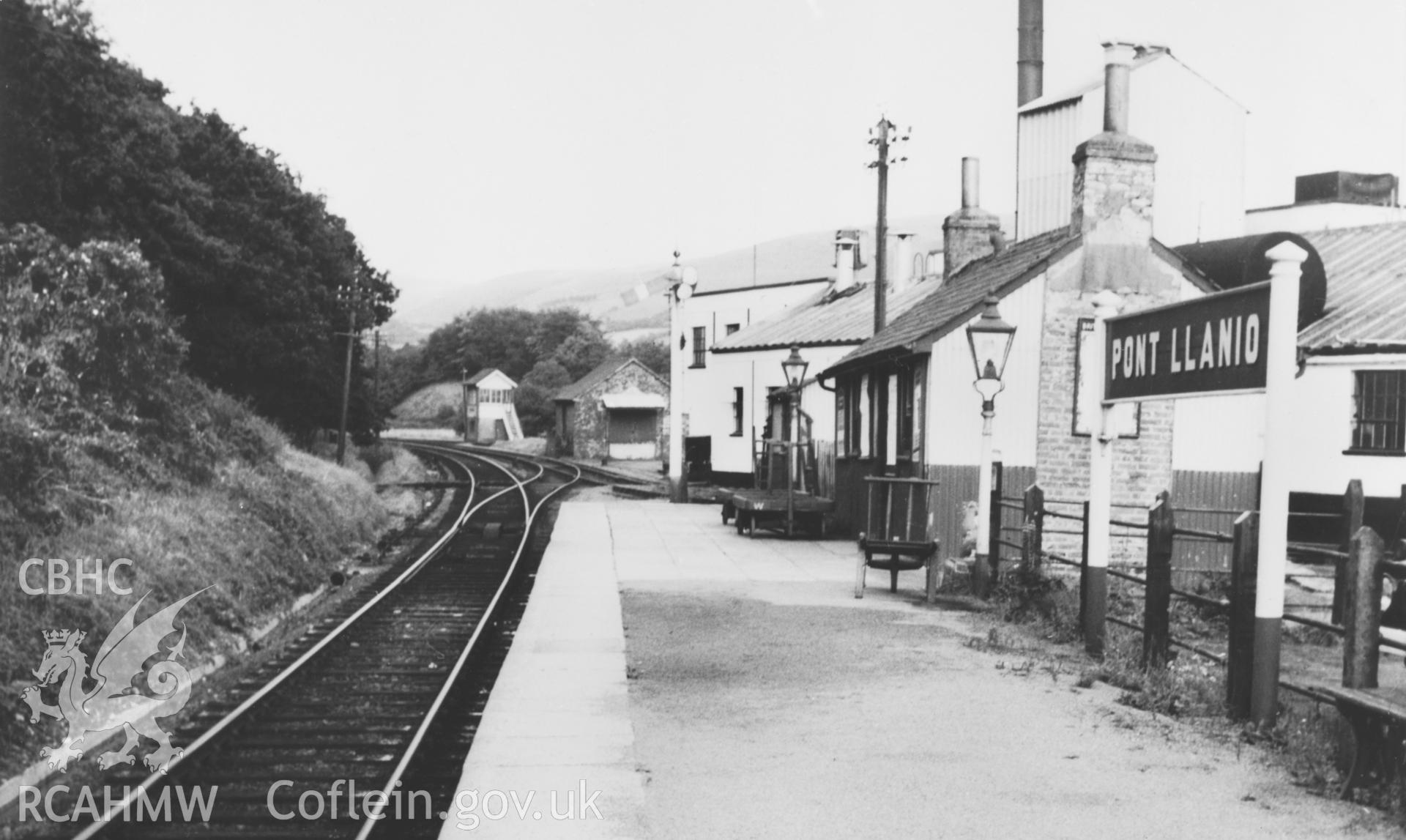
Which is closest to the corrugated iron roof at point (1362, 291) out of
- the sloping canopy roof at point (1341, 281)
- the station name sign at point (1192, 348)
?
the sloping canopy roof at point (1341, 281)

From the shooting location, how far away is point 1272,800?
609 cm

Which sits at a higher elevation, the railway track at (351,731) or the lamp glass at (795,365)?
the lamp glass at (795,365)

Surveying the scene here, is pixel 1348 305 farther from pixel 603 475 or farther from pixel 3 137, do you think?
pixel 603 475

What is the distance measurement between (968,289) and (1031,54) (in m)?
→ 13.4

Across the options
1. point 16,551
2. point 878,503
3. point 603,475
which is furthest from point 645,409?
point 16,551

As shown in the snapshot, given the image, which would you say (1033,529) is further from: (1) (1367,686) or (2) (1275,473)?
(1) (1367,686)

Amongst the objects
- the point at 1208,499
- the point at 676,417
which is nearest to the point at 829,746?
the point at 1208,499

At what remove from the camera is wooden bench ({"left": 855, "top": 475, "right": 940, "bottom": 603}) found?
13.5 metres

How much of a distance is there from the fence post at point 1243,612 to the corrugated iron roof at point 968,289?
30.6 feet

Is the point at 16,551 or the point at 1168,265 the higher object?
the point at 1168,265

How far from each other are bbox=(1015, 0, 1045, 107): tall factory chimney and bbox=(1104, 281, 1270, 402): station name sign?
21.5m

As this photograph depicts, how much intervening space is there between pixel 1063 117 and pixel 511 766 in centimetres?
1577

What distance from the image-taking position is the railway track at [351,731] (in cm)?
657

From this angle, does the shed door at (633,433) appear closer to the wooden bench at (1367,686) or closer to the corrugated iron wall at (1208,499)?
the corrugated iron wall at (1208,499)
